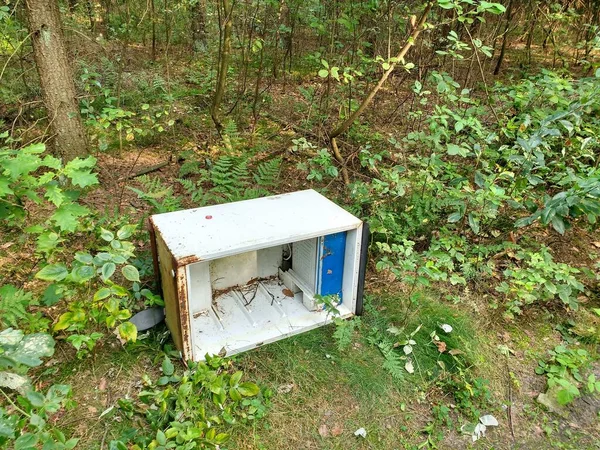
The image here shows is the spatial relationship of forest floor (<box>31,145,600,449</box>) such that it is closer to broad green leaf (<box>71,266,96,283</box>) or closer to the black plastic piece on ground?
the black plastic piece on ground

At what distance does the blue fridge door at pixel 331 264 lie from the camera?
2531 mm

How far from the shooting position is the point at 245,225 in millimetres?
2314

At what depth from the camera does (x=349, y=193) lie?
12.1 ft

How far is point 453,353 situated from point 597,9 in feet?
21.1

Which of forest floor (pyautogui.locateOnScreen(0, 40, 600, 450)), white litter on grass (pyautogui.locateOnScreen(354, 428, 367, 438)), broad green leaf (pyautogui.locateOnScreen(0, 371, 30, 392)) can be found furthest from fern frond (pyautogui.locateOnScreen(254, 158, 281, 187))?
broad green leaf (pyautogui.locateOnScreen(0, 371, 30, 392))

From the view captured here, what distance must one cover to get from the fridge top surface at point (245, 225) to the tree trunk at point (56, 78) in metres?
1.88

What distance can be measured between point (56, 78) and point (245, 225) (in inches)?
94.6

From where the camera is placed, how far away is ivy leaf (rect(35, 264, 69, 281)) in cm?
183

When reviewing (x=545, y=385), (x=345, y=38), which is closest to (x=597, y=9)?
(x=345, y=38)

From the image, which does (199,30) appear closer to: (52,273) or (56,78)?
(56,78)

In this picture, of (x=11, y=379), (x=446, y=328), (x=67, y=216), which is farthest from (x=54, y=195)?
(x=446, y=328)

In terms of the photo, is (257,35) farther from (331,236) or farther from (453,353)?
(453,353)

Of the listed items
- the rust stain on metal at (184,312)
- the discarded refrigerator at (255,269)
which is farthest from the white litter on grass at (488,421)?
the rust stain on metal at (184,312)

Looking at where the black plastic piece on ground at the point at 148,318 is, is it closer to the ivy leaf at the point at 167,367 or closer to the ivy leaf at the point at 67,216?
the ivy leaf at the point at 167,367
